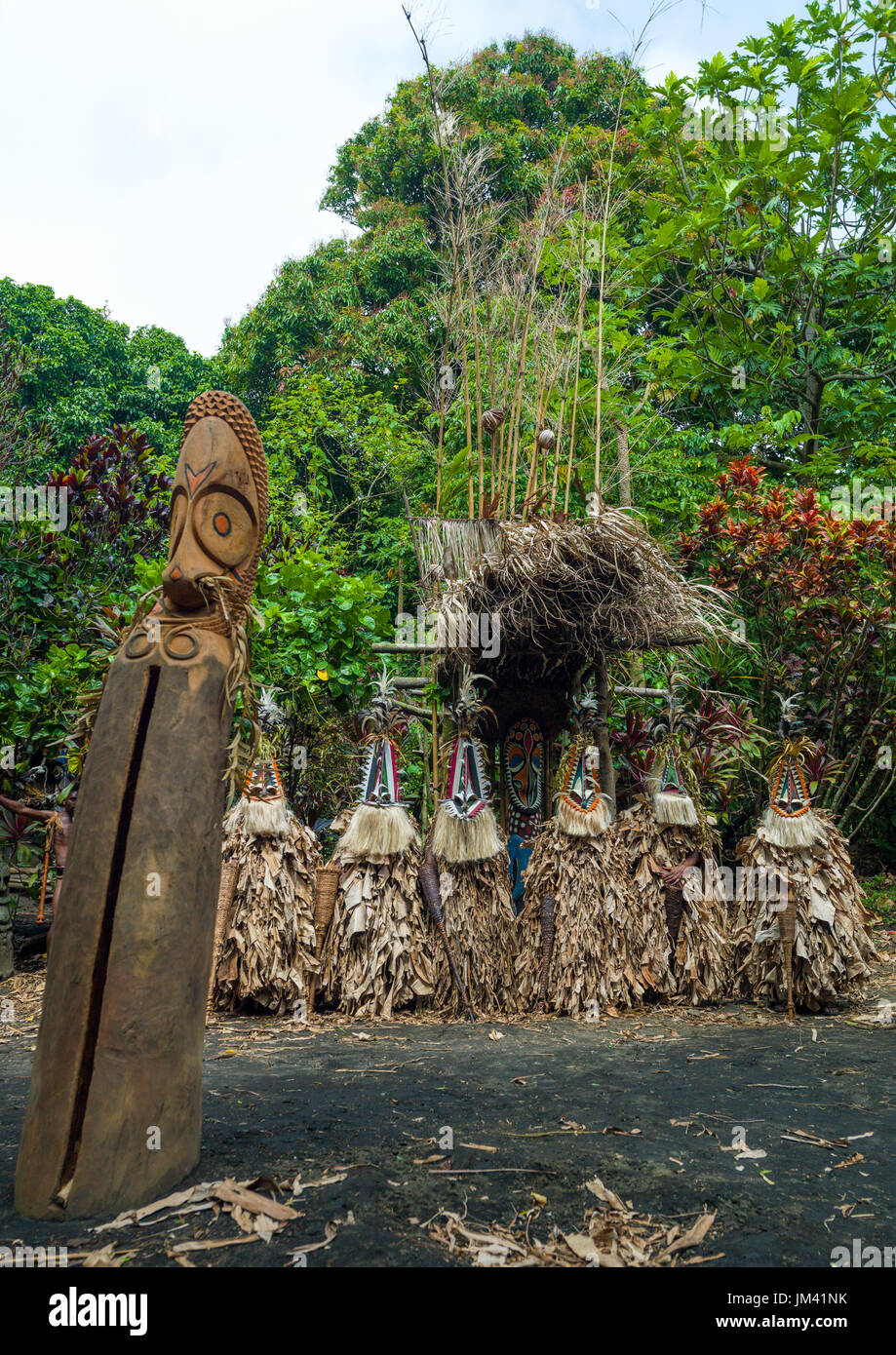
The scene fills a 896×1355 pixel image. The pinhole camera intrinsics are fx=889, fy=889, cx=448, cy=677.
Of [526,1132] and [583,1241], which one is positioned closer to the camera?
[583,1241]

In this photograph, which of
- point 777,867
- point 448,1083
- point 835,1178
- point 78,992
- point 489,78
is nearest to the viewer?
point 78,992

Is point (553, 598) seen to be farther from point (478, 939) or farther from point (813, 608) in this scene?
point (813, 608)

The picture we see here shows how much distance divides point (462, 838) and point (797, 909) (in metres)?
2.08

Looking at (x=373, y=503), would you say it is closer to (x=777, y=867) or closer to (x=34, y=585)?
(x=34, y=585)

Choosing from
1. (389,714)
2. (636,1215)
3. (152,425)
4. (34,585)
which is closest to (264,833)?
(389,714)

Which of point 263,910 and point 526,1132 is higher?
point 263,910

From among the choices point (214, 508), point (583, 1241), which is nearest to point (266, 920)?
point (214, 508)

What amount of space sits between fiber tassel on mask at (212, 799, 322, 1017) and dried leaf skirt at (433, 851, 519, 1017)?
846 millimetres

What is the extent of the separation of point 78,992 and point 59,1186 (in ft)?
1.63

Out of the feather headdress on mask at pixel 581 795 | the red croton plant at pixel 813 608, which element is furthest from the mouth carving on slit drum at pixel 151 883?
the red croton plant at pixel 813 608

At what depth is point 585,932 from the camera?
18.2 feet

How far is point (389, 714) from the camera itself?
19.0 feet

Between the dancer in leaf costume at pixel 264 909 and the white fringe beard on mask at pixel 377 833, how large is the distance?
1.26 ft

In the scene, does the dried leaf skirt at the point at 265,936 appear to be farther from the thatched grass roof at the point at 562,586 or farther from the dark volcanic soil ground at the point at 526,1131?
the thatched grass roof at the point at 562,586
